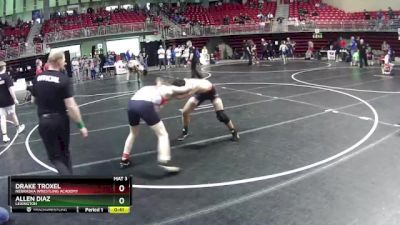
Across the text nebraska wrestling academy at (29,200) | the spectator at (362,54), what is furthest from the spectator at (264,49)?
the text nebraska wrestling academy at (29,200)

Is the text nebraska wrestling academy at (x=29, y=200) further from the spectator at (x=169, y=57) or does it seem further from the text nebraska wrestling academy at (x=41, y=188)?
the spectator at (x=169, y=57)

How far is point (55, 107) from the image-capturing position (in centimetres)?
590

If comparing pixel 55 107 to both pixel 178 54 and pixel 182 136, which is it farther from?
pixel 178 54

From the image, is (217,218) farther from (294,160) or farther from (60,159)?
(294,160)

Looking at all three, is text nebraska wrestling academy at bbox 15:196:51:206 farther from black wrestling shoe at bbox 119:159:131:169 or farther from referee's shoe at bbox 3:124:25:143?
referee's shoe at bbox 3:124:25:143

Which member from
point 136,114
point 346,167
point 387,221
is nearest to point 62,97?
point 136,114

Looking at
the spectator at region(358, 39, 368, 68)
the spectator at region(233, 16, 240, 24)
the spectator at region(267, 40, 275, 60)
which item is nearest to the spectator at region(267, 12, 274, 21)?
the spectator at region(233, 16, 240, 24)

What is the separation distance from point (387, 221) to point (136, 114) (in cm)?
456

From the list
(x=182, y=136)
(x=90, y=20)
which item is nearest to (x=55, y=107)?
(x=182, y=136)

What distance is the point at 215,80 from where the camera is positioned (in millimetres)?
21609
